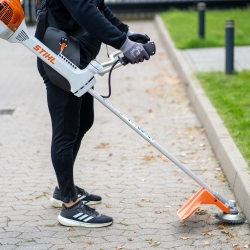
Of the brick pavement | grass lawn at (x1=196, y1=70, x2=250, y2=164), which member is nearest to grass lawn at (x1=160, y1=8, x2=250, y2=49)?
the brick pavement

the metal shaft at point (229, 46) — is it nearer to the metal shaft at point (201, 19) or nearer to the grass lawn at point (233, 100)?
the grass lawn at point (233, 100)

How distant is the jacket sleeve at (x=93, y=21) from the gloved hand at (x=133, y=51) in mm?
37

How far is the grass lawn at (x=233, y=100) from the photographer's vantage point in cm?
579

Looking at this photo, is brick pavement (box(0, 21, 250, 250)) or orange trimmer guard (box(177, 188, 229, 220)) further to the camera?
orange trimmer guard (box(177, 188, 229, 220))

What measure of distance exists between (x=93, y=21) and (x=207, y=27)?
1058 cm

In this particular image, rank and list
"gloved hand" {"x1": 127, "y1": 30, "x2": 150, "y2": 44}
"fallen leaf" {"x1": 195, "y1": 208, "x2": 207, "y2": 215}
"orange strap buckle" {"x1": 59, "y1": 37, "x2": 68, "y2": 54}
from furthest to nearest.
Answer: "fallen leaf" {"x1": 195, "y1": 208, "x2": 207, "y2": 215} → "gloved hand" {"x1": 127, "y1": 30, "x2": 150, "y2": 44} → "orange strap buckle" {"x1": 59, "y1": 37, "x2": 68, "y2": 54}

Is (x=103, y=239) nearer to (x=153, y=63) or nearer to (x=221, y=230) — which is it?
(x=221, y=230)

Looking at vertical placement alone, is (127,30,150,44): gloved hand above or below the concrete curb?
above

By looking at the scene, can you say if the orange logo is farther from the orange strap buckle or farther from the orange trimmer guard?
the orange trimmer guard

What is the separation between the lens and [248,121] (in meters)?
6.09

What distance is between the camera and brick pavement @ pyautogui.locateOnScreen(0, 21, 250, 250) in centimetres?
400

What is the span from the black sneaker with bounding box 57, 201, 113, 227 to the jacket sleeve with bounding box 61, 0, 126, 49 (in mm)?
1217

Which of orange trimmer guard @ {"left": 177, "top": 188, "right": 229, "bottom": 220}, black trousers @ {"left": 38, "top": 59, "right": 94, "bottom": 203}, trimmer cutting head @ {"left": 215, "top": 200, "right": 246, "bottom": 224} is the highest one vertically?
black trousers @ {"left": 38, "top": 59, "right": 94, "bottom": 203}

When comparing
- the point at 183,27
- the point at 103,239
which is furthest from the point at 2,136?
the point at 183,27
